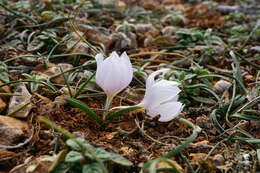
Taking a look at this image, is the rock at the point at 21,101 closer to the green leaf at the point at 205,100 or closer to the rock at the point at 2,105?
the rock at the point at 2,105

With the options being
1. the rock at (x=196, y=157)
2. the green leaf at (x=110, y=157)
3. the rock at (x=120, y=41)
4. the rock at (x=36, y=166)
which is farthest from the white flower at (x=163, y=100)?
the rock at (x=120, y=41)

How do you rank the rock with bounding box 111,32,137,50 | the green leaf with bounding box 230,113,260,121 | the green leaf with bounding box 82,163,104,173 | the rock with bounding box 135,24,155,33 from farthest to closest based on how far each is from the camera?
1. the rock with bounding box 135,24,155,33
2. the rock with bounding box 111,32,137,50
3. the green leaf with bounding box 230,113,260,121
4. the green leaf with bounding box 82,163,104,173

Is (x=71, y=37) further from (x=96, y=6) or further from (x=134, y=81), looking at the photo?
(x=96, y=6)

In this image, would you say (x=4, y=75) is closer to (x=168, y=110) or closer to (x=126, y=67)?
(x=126, y=67)

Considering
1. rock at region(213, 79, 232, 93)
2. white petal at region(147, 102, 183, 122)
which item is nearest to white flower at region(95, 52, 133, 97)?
white petal at region(147, 102, 183, 122)

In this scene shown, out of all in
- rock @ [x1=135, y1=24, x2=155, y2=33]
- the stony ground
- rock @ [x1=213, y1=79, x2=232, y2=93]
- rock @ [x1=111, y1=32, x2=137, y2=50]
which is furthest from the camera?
rock @ [x1=135, y1=24, x2=155, y2=33]

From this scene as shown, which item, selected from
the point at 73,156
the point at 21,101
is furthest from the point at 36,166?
the point at 21,101

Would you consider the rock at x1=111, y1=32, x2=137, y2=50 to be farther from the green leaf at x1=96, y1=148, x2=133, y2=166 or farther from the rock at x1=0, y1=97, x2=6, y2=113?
the green leaf at x1=96, y1=148, x2=133, y2=166

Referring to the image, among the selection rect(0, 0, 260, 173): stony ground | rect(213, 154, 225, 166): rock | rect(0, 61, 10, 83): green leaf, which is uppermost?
rect(0, 61, 10, 83): green leaf
